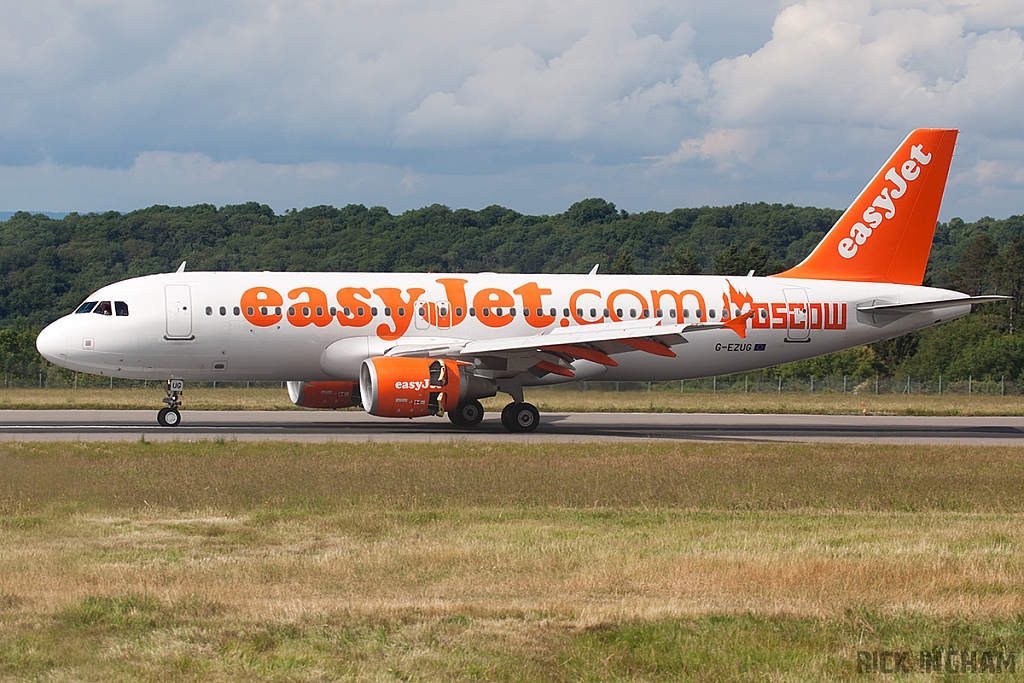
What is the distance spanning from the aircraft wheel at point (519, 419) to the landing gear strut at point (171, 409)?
8457 millimetres

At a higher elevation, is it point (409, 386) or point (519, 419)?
point (409, 386)

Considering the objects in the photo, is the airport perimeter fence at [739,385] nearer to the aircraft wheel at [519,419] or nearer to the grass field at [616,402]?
the grass field at [616,402]

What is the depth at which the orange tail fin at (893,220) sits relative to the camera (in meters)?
34.6

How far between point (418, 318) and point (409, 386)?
13.0ft

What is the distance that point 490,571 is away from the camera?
11.5 metres

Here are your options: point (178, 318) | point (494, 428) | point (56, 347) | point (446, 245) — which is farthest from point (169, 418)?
point (446, 245)

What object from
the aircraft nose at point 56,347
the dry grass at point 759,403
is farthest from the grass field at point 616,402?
the aircraft nose at point 56,347

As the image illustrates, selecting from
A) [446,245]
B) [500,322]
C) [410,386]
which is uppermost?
[446,245]

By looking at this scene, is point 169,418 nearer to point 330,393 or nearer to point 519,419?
point 330,393

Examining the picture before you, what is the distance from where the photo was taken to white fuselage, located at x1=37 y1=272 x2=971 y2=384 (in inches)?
1149

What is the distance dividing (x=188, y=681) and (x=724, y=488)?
1213cm

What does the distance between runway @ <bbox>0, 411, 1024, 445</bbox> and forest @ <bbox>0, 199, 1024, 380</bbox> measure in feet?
153

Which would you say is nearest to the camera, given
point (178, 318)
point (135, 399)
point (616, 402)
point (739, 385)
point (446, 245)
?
point (178, 318)

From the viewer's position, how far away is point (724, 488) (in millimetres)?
18594
